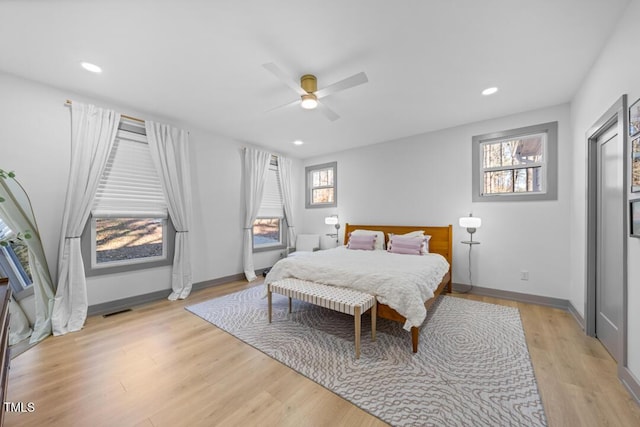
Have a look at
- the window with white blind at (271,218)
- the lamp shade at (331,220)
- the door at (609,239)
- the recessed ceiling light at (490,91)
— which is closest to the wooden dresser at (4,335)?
the window with white blind at (271,218)

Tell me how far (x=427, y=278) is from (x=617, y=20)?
2.56 meters

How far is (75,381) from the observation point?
74.4 inches

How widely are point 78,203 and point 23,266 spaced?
0.78 m

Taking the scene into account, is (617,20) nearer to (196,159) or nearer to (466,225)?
(466,225)

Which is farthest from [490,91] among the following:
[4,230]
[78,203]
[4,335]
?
[4,230]

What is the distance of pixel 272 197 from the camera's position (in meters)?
5.40

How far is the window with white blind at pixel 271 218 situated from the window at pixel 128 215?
1750 mm

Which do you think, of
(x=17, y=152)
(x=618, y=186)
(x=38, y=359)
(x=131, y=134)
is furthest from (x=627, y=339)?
(x=17, y=152)

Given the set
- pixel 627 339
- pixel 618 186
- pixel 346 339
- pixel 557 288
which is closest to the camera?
pixel 627 339

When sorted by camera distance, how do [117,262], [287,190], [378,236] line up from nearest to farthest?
[117,262]
[378,236]
[287,190]

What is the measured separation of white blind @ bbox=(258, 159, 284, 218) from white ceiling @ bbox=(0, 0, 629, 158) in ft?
6.67

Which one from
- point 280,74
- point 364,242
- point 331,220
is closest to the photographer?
point 280,74

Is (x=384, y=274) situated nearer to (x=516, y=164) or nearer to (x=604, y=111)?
(x=604, y=111)

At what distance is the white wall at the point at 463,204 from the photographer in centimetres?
331
